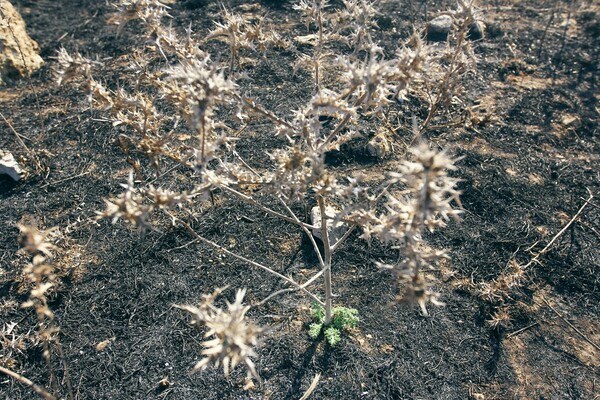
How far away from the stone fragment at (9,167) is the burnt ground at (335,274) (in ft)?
0.31

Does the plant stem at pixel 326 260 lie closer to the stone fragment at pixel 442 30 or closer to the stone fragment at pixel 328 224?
the stone fragment at pixel 328 224

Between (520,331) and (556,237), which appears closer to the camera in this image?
(520,331)

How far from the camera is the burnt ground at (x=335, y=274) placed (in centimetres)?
320

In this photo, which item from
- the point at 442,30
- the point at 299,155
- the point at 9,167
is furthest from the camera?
the point at 442,30

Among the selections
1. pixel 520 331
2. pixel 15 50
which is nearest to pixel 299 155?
pixel 520 331

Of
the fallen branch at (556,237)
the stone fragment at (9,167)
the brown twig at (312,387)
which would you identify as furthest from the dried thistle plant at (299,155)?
the stone fragment at (9,167)

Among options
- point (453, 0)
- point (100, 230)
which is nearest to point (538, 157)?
point (453, 0)

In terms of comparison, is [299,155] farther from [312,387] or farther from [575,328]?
[575,328]

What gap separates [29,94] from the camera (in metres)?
5.79

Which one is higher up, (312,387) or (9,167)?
(9,167)

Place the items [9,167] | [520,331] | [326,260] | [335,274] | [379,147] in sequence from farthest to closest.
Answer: [379,147], [9,167], [335,274], [520,331], [326,260]

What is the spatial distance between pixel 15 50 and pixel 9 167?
7.93ft

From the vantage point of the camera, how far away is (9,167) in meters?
4.50

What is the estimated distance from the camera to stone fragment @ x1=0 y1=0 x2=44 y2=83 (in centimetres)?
588
